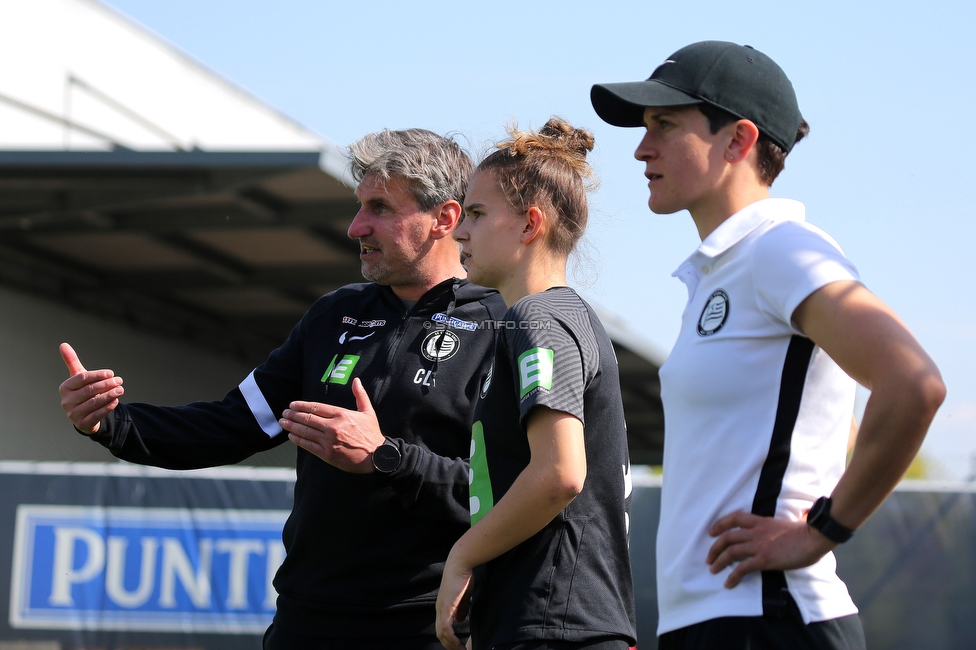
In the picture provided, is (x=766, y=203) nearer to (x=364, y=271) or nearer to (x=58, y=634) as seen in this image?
(x=364, y=271)

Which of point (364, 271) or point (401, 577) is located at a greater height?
point (364, 271)

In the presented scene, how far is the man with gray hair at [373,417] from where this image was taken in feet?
8.93

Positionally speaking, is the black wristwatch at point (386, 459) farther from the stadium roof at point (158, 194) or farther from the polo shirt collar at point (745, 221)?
the stadium roof at point (158, 194)

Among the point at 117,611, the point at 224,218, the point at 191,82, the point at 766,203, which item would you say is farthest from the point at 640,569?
the point at 191,82

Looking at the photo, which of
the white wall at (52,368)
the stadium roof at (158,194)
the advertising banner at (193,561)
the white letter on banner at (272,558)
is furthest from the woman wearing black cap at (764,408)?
the white wall at (52,368)

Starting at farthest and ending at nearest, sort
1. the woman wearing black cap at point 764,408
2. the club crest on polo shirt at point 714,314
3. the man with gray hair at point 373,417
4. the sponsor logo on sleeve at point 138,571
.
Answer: the sponsor logo on sleeve at point 138,571
the man with gray hair at point 373,417
the club crest on polo shirt at point 714,314
the woman wearing black cap at point 764,408

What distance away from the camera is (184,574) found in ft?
21.6

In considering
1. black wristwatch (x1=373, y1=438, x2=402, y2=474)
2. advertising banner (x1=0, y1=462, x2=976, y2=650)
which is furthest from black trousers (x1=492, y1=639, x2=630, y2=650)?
advertising banner (x1=0, y1=462, x2=976, y2=650)

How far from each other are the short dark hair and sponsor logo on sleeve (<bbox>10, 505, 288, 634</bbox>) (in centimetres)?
517

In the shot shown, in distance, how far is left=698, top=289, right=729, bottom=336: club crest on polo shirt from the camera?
6.07 feet

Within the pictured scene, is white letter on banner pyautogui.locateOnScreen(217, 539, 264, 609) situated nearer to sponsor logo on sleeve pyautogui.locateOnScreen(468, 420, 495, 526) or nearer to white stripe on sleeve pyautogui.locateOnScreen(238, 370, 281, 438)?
white stripe on sleeve pyautogui.locateOnScreen(238, 370, 281, 438)

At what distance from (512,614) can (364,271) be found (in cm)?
133

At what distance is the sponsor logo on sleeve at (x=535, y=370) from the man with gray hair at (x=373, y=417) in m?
0.56

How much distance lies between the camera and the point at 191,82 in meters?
17.8
